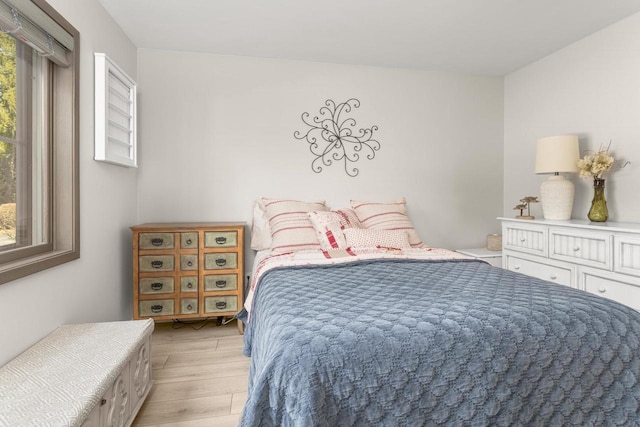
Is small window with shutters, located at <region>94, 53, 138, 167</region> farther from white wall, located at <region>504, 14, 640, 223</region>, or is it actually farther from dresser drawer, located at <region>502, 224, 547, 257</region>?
white wall, located at <region>504, 14, 640, 223</region>

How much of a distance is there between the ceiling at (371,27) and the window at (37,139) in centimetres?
81

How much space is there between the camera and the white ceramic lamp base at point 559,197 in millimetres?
2766

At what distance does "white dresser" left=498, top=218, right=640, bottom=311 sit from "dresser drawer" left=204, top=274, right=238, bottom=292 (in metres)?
2.39

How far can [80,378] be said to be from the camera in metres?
1.31

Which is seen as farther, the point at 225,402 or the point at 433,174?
the point at 433,174

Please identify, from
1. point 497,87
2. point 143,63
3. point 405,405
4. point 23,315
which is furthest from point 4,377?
point 497,87

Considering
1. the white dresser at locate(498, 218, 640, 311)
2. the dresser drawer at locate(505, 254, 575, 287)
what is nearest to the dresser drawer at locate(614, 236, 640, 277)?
the white dresser at locate(498, 218, 640, 311)

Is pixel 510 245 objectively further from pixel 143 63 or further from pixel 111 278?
pixel 143 63

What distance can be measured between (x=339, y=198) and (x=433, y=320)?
226 cm

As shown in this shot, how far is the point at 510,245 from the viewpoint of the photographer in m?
3.10

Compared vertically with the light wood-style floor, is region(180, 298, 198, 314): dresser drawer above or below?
above

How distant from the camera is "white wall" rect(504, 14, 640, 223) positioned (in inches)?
99.2

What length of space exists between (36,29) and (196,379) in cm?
195

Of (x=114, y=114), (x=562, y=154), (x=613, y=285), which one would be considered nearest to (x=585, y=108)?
(x=562, y=154)
